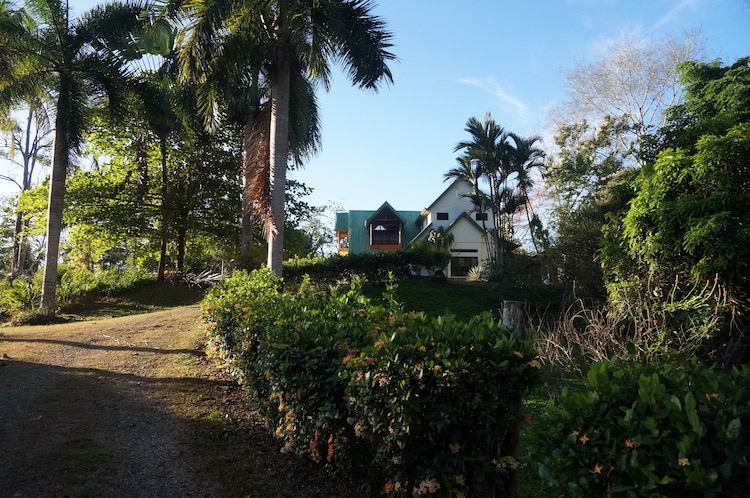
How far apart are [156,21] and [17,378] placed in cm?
853

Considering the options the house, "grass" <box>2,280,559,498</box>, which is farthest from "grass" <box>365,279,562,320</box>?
"grass" <box>2,280,559,498</box>

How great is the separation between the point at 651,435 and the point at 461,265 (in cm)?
2923

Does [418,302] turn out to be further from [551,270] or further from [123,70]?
[123,70]

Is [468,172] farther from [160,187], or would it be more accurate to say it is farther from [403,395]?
[403,395]

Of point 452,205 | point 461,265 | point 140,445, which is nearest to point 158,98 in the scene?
point 140,445

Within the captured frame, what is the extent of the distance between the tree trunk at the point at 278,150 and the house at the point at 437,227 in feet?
63.5

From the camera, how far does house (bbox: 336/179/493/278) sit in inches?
1220

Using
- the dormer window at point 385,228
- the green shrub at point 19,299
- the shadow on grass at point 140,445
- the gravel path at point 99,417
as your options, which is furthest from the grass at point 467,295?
the dormer window at point 385,228

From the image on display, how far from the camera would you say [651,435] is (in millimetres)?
1919

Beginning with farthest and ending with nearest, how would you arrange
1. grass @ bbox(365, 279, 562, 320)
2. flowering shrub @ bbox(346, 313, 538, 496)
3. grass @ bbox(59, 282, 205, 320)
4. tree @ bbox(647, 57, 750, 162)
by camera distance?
grass @ bbox(365, 279, 562, 320) < grass @ bbox(59, 282, 205, 320) < tree @ bbox(647, 57, 750, 162) < flowering shrub @ bbox(346, 313, 538, 496)

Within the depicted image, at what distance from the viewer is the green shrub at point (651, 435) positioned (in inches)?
69.8

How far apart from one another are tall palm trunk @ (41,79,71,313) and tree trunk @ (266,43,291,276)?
6.63 meters

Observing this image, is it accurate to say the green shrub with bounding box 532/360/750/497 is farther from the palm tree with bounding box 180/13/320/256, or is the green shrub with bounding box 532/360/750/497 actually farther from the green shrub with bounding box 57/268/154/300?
the green shrub with bounding box 57/268/154/300

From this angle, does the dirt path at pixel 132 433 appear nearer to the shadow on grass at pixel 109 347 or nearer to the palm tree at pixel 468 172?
the shadow on grass at pixel 109 347
